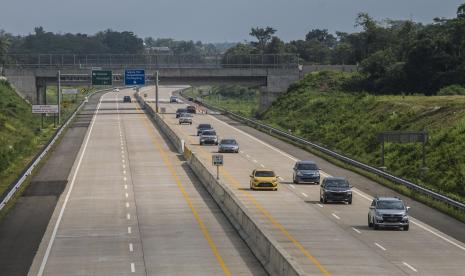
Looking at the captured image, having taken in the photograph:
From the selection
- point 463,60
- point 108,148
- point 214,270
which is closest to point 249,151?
point 108,148

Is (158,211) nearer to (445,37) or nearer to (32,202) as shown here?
(32,202)

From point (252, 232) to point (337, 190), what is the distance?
16.1 m

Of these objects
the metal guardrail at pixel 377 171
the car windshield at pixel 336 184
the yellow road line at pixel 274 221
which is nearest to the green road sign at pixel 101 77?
the metal guardrail at pixel 377 171

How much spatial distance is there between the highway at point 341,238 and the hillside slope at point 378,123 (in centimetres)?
962

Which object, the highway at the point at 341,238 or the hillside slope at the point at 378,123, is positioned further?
the hillside slope at the point at 378,123

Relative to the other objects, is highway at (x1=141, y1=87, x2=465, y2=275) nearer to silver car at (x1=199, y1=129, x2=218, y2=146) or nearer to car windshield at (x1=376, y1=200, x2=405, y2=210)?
car windshield at (x1=376, y1=200, x2=405, y2=210)

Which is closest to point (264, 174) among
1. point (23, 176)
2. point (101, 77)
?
point (23, 176)

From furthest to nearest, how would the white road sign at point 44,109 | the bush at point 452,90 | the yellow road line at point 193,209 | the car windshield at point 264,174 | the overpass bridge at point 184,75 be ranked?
1. the overpass bridge at point 184,75
2. the white road sign at point 44,109
3. the bush at point 452,90
4. the car windshield at point 264,174
5. the yellow road line at point 193,209

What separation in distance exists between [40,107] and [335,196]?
256ft

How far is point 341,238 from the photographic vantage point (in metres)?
43.3

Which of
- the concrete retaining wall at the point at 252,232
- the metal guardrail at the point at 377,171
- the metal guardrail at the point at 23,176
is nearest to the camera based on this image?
the concrete retaining wall at the point at 252,232

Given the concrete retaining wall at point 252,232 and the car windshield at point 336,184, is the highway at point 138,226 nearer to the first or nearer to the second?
the concrete retaining wall at point 252,232

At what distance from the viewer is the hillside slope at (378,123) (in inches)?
2822

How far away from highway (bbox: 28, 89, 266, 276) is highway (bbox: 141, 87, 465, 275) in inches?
81.3
